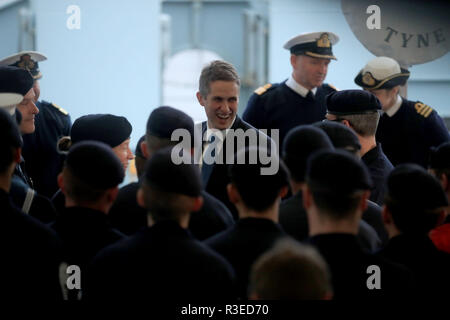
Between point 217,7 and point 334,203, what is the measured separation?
8459mm

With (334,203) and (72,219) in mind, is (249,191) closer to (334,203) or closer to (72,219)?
(334,203)

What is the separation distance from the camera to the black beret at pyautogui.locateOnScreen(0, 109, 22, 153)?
2.45m

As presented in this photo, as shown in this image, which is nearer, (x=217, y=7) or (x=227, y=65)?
(x=227, y=65)

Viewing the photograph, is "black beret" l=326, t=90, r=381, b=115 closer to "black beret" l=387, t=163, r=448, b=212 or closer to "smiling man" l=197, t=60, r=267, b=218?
"smiling man" l=197, t=60, r=267, b=218

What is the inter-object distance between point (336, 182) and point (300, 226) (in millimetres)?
379

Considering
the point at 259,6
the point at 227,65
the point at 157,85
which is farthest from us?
the point at 259,6

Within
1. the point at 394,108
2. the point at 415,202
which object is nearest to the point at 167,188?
the point at 415,202

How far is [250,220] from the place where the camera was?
2336 mm

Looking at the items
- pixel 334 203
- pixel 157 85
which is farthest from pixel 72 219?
pixel 157 85

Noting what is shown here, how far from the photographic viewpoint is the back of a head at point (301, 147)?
8.78 feet

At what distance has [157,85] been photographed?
704 centimetres

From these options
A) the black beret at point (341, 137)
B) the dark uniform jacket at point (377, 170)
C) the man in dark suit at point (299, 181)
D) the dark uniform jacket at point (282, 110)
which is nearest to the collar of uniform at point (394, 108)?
the dark uniform jacket at point (282, 110)

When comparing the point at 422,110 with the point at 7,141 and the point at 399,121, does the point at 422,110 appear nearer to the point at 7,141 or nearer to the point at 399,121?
the point at 399,121

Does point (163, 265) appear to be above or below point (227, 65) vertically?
below
